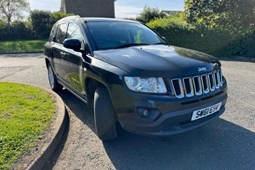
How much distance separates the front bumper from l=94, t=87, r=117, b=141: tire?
240mm

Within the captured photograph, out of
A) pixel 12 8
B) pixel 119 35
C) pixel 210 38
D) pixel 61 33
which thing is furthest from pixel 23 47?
pixel 12 8

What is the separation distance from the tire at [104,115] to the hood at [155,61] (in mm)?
Result: 477

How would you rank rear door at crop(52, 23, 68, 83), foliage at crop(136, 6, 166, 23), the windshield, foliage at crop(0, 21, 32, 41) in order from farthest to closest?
foliage at crop(136, 6, 166, 23) < foliage at crop(0, 21, 32, 41) < rear door at crop(52, 23, 68, 83) < the windshield

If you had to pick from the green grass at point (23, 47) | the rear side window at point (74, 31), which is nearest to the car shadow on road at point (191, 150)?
the rear side window at point (74, 31)

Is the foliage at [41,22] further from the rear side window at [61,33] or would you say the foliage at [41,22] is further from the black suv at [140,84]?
the black suv at [140,84]

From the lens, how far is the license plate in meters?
2.92

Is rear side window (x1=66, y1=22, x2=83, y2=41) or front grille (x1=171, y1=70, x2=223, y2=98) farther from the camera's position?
rear side window (x1=66, y1=22, x2=83, y2=41)

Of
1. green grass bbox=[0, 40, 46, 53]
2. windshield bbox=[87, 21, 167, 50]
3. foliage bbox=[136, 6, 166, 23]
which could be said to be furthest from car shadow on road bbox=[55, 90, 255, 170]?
foliage bbox=[136, 6, 166, 23]

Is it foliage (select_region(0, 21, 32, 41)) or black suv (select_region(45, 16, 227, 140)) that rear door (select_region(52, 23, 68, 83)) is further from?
foliage (select_region(0, 21, 32, 41))

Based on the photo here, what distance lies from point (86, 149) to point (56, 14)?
2331 cm

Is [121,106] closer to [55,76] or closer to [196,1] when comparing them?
[55,76]

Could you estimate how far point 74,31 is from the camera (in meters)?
4.38

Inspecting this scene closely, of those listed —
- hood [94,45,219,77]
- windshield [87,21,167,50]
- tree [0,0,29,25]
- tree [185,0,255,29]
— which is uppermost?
tree [0,0,29,25]

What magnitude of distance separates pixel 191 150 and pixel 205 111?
58cm
